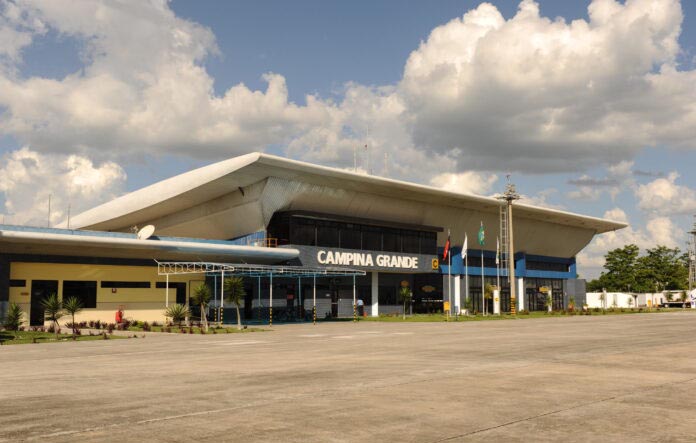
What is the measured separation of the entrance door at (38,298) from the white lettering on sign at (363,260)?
2404 cm

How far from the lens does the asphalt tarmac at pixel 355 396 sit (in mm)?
9867

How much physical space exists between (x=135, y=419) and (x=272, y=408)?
2.42m

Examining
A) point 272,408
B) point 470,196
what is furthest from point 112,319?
point 272,408

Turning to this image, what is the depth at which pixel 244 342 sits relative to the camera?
32.1 m

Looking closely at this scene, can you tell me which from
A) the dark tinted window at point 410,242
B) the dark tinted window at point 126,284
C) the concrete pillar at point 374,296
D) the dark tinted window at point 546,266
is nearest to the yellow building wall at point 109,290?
the dark tinted window at point 126,284

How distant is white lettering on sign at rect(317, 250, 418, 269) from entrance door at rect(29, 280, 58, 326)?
78.9ft

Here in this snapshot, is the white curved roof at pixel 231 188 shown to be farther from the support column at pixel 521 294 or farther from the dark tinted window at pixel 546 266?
the dark tinted window at pixel 546 266

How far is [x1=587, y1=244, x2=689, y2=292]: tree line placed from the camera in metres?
139

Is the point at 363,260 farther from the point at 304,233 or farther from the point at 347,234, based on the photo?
the point at 304,233

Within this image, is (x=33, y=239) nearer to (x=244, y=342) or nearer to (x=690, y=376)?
(x=244, y=342)

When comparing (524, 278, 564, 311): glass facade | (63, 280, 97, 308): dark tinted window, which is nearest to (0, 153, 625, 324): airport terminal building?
(63, 280, 97, 308): dark tinted window

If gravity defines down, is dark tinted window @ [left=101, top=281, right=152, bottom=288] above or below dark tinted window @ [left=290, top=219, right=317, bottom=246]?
below

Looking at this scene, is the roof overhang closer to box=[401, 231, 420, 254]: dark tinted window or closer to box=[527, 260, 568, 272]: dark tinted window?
box=[401, 231, 420, 254]: dark tinted window

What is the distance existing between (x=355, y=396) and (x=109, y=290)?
45381mm
